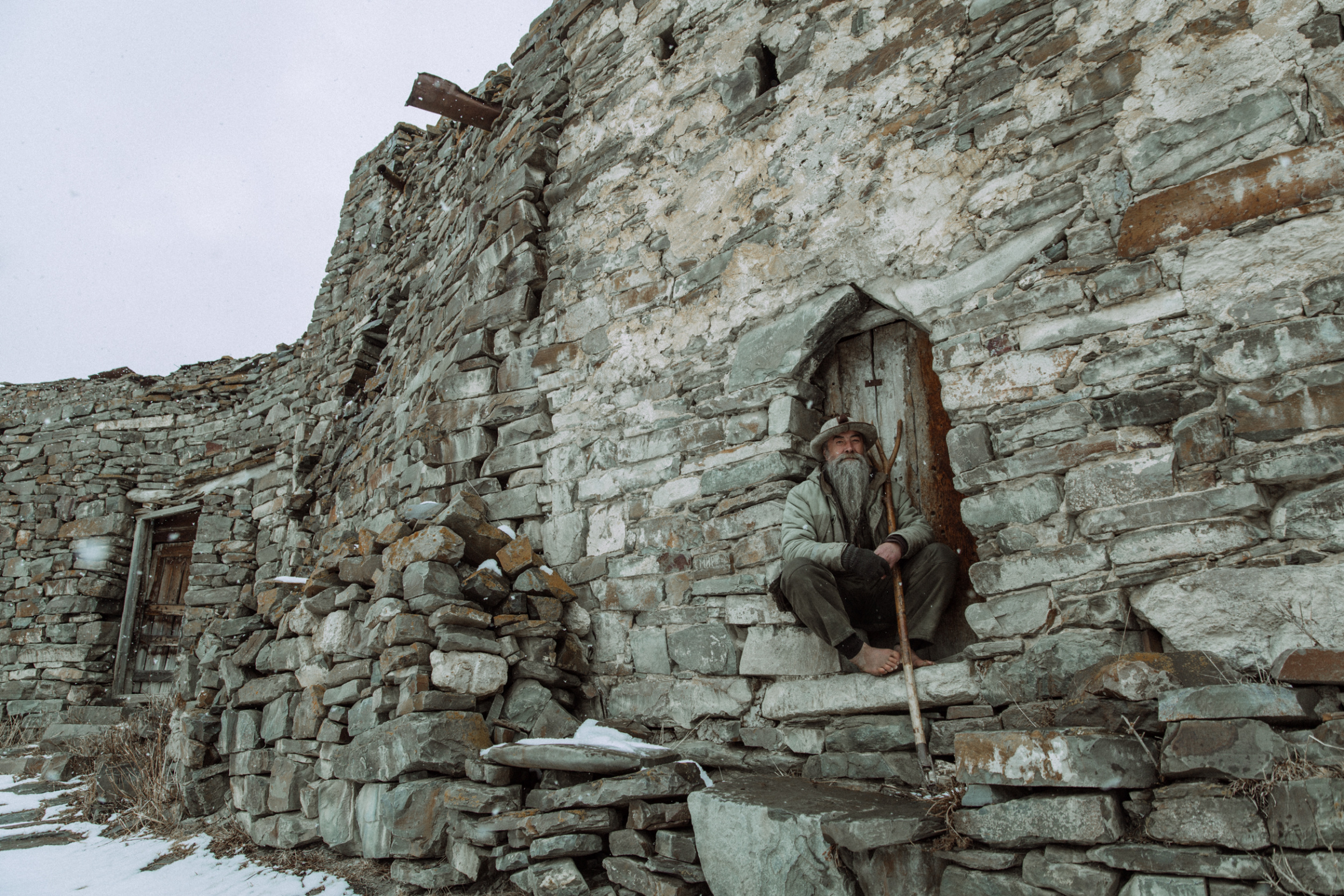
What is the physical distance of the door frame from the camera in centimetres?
924

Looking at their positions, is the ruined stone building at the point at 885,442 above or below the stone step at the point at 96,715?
above

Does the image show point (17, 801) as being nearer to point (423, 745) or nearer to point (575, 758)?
point (423, 745)

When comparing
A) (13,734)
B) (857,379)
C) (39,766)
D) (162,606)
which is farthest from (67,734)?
(857,379)

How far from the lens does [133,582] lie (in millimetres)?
9586

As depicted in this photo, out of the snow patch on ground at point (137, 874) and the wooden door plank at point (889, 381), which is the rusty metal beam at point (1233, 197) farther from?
the snow patch on ground at point (137, 874)

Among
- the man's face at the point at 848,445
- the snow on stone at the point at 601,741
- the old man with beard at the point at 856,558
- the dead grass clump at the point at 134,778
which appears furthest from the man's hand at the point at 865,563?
the dead grass clump at the point at 134,778

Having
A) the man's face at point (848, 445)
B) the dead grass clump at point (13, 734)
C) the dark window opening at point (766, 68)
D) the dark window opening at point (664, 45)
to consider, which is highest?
the dark window opening at point (664, 45)

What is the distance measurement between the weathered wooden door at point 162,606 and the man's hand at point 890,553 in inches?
340

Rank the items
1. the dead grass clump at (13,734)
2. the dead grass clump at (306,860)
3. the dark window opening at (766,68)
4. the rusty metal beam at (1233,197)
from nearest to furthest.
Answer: the rusty metal beam at (1233,197)
the dead grass clump at (306,860)
the dark window opening at (766,68)
the dead grass clump at (13,734)

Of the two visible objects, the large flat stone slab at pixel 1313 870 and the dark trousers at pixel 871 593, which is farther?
the dark trousers at pixel 871 593

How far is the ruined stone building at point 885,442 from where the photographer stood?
7.99 feet

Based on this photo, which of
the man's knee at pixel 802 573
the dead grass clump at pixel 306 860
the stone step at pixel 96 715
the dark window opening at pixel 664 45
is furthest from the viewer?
the stone step at pixel 96 715

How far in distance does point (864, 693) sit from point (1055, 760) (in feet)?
3.20

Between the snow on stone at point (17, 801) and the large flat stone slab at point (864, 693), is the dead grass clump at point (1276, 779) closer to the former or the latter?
the large flat stone slab at point (864, 693)
